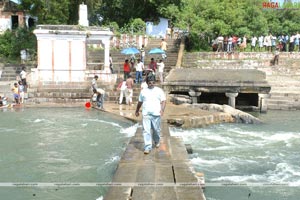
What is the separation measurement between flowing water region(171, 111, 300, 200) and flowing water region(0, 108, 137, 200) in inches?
86.7

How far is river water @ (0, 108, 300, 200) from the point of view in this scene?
9.12m

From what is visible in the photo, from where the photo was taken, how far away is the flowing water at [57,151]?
901 centimetres

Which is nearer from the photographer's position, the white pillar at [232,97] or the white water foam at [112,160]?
the white water foam at [112,160]

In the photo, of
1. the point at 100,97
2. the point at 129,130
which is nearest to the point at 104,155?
the point at 129,130

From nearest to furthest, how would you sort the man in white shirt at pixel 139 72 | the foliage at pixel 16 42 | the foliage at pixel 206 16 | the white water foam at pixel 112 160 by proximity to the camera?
the white water foam at pixel 112 160 → the man in white shirt at pixel 139 72 → the foliage at pixel 206 16 → the foliage at pixel 16 42

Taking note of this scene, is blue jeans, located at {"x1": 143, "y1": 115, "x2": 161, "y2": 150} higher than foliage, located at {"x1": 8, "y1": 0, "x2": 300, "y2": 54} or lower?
lower

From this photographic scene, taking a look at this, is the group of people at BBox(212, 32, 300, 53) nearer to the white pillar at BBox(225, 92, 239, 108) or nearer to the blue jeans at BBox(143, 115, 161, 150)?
the white pillar at BBox(225, 92, 239, 108)

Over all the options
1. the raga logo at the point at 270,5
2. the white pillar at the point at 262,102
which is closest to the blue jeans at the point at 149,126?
the white pillar at the point at 262,102

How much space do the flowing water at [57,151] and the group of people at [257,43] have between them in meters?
14.1

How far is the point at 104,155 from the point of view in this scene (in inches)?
471

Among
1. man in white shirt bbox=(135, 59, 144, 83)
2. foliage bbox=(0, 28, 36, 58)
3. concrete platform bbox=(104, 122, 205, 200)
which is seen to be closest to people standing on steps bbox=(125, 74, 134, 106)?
man in white shirt bbox=(135, 59, 144, 83)

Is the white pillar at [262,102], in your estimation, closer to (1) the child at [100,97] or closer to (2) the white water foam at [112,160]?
(1) the child at [100,97]

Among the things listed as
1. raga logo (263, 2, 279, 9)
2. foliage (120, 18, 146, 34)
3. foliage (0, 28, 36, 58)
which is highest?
raga logo (263, 2, 279, 9)

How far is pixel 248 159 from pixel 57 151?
506 centimetres
